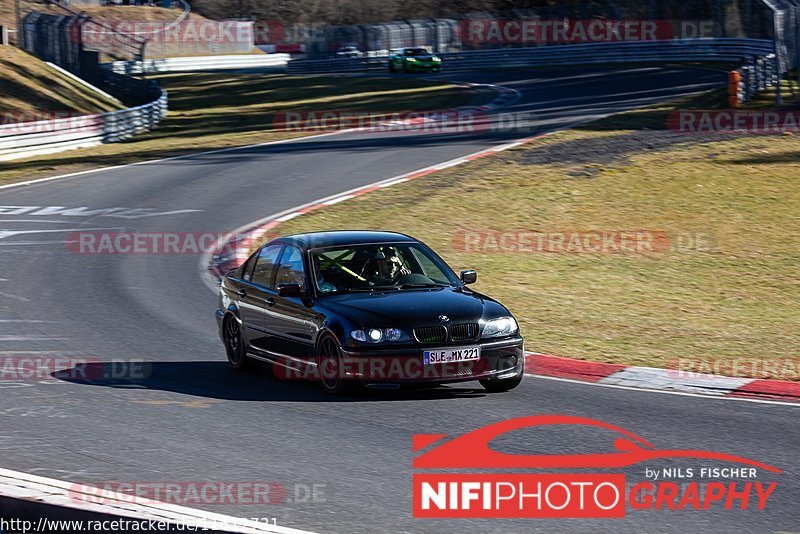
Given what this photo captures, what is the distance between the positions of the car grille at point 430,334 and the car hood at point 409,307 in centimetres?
5

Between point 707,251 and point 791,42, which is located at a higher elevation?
point 791,42

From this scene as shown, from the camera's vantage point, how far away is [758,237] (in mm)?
21156

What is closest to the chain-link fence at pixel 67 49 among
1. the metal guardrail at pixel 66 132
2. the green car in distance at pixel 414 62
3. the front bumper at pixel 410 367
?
the metal guardrail at pixel 66 132

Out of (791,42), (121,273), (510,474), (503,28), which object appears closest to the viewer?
(510,474)

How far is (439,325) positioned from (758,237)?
41.6ft

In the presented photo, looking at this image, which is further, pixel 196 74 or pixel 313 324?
pixel 196 74

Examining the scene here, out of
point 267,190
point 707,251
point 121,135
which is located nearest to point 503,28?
point 121,135

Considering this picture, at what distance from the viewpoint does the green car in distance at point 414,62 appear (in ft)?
205

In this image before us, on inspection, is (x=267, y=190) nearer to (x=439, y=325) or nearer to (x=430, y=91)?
(x=439, y=325)

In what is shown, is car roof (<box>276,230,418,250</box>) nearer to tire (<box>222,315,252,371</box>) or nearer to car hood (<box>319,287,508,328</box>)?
car hood (<box>319,287,508,328</box>)

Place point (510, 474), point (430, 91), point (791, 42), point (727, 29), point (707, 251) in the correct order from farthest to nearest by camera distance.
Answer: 1. point (727, 29)
2. point (430, 91)
3. point (791, 42)
4. point (707, 251)
5. point (510, 474)

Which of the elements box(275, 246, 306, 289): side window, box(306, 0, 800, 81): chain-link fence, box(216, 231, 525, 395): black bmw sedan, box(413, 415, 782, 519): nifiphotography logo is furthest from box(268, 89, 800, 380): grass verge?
box(306, 0, 800, 81): chain-link fence

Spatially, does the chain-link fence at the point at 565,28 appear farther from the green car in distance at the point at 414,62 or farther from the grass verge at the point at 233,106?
the grass verge at the point at 233,106

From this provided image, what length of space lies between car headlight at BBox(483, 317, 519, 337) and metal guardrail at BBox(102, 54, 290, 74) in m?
62.0
